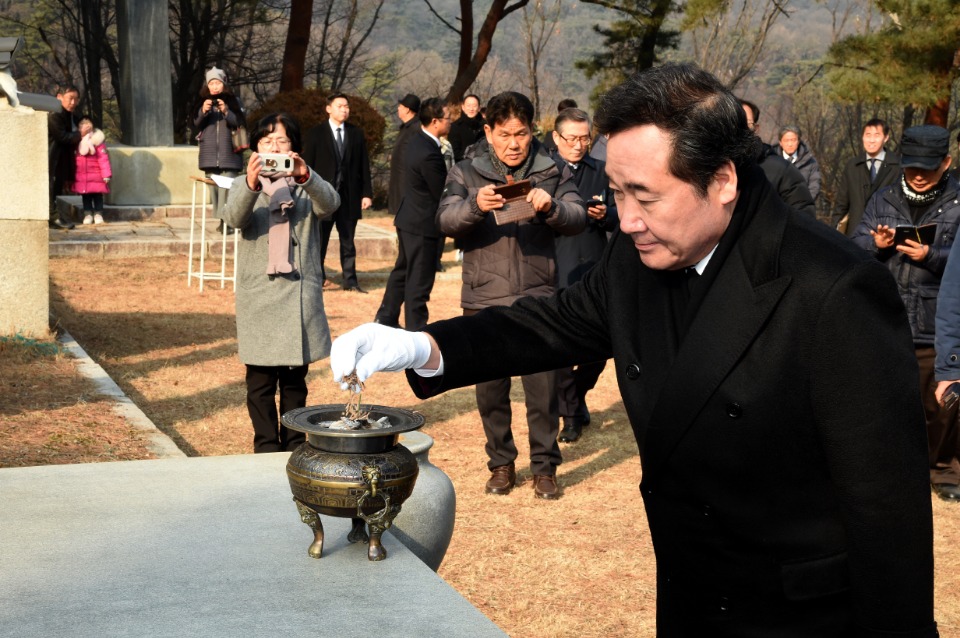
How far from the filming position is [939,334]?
4.98m

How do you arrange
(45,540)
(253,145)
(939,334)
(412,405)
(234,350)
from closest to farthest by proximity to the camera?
(45,540)
(939,334)
(253,145)
(412,405)
(234,350)

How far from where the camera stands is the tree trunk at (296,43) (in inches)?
834

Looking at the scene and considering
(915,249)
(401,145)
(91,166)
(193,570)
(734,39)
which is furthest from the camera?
(734,39)

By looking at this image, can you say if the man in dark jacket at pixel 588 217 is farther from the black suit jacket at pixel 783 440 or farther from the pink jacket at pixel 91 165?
the pink jacket at pixel 91 165

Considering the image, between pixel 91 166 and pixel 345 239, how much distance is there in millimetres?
5364

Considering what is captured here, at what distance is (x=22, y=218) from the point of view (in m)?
8.64

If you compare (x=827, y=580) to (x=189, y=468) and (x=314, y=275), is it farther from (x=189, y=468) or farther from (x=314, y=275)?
(x=314, y=275)

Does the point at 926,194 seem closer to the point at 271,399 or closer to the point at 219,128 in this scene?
the point at 271,399

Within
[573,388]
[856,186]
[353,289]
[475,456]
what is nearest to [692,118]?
[475,456]

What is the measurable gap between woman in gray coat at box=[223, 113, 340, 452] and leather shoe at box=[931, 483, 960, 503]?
3465 mm

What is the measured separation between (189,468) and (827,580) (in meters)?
2.98

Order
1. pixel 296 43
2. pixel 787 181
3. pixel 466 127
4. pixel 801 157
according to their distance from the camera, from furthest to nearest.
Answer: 1. pixel 296 43
2. pixel 466 127
3. pixel 801 157
4. pixel 787 181

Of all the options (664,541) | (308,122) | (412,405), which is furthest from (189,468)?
(308,122)

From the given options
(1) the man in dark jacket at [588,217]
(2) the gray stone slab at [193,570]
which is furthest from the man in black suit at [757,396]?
(1) the man in dark jacket at [588,217]
